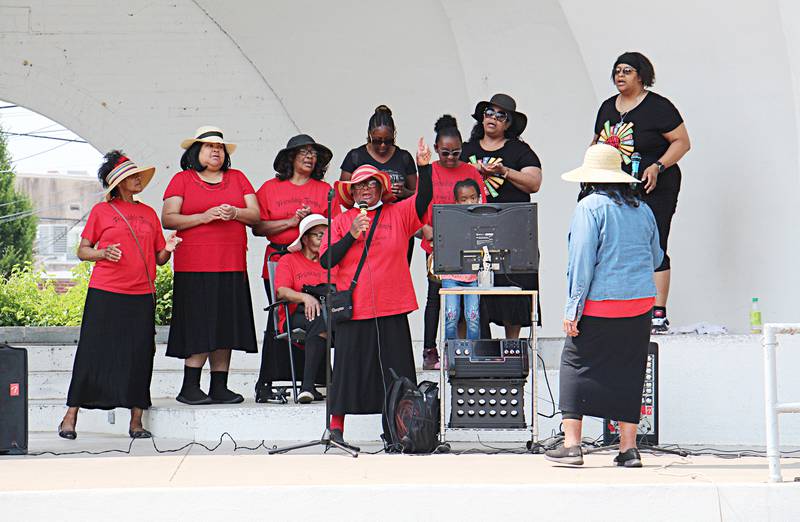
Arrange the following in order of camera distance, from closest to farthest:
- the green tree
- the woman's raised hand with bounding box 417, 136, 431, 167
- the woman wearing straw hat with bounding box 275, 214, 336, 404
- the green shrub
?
the woman's raised hand with bounding box 417, 136, 431, 167 → the woman wearing straw hat with bounding box 275, 214, 336, 404 → the green shrub → the green tree

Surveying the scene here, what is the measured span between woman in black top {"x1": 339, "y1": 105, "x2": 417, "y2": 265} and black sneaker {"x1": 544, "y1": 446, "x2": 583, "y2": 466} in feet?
5.77

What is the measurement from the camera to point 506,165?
21.6ft

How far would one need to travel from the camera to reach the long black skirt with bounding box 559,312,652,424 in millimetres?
4957

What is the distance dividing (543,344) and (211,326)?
195cm

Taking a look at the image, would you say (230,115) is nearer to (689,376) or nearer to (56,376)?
(56,376)

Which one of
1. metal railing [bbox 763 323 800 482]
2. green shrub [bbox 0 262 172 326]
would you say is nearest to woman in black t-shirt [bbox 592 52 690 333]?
metal railing [bbox 763 323 800 482]

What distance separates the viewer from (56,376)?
7664 millimetres

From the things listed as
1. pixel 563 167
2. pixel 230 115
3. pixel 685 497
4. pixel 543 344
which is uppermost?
pixel 230 115

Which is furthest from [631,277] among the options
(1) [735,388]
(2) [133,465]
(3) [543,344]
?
(2) [133,465]

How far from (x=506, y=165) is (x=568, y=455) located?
6.93ft

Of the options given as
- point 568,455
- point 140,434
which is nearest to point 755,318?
point 568,455

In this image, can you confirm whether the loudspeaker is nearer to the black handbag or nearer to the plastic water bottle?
the black handbag

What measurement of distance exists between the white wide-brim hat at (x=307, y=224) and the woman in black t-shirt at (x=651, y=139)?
158cm

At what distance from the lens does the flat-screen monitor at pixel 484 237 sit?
18.6 feet
